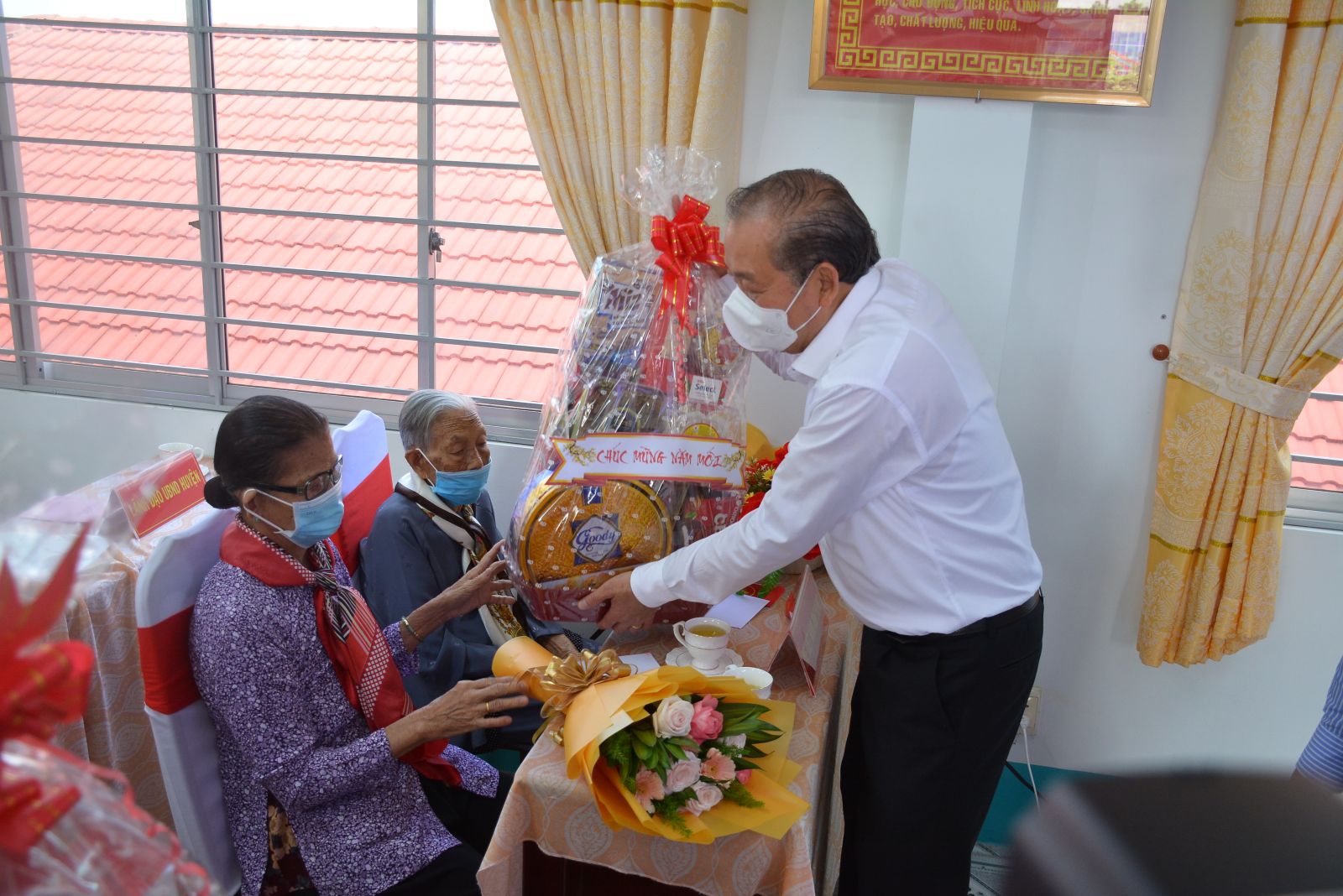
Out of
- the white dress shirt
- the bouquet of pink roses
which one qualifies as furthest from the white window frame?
the bouquet of pink roses

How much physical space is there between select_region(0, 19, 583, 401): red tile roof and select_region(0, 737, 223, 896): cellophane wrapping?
99.0 inches

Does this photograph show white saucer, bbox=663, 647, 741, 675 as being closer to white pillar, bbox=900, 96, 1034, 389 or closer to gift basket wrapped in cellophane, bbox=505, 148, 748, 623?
gift basket wrapped in cellophane, bbox=505, 148, 748, 623

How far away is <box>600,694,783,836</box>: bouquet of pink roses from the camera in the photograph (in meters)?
1.34

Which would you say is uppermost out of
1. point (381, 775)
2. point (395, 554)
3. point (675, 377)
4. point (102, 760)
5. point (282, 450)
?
point (675, 377)

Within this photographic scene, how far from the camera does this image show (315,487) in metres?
1.70

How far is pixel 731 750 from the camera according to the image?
140cm

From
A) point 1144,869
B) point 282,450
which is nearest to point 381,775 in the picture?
point 282,450

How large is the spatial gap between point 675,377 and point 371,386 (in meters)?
1.57

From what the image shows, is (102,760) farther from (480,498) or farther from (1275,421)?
(1275,421)

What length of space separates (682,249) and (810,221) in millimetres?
375

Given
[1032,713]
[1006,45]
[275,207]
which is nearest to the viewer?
[1006,45]

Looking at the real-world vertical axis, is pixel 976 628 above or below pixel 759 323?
below

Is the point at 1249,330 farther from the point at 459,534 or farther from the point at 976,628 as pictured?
the point at 459,534

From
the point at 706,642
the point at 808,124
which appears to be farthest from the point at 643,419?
the point at 808,124
